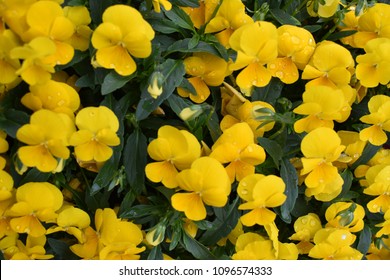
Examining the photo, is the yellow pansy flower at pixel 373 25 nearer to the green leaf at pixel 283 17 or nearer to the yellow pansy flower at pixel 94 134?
the green leaf at pixel 283 17

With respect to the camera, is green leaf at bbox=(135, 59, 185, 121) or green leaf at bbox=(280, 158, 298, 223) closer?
green leaf at bbox=(135, 59, 185, 121)

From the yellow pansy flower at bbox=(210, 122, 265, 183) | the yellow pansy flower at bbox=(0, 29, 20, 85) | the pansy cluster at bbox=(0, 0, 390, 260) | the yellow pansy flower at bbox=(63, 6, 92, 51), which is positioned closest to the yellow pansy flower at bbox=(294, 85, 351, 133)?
the pansy cluster at bbox=(0, 0, 390, 260)

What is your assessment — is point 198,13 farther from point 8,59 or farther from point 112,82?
point 8,59

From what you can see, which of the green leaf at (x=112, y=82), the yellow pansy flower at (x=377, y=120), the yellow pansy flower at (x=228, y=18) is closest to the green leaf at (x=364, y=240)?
the yellow pansy flower at (x=377, y=120)

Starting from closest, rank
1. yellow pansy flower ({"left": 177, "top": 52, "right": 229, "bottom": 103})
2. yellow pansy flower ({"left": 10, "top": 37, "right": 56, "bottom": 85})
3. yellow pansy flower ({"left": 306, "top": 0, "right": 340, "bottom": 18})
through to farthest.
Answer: yellow pansy flower ({"left": 10, "top": 37, "right": 56, "bottom": 85}), yellow pansy flower ({"left": 177, "top": 52, "right": 229, "bottom": 103}), yellow pansy flower ({"left": 306, "top": 0, "right": 340, "bottom": 18})

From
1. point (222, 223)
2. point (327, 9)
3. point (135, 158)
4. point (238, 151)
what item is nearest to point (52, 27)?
point (135, 158)

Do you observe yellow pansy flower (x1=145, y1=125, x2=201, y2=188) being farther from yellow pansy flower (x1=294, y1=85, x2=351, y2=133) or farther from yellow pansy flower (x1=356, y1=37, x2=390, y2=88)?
yellow pansy flower (x1=356, y1=37, x2=390, y2=88)
